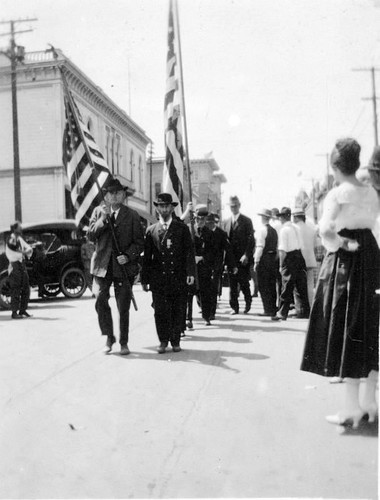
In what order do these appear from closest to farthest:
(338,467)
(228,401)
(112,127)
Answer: (338,467) < (228,401) < (112,127)

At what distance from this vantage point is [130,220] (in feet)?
20.6

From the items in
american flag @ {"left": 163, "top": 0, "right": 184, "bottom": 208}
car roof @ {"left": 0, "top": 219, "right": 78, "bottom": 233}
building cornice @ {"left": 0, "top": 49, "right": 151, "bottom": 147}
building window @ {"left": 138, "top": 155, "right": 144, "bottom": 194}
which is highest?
building cornice @ {"left": 0, "top": 49, "right": 151, "bottom": 147}

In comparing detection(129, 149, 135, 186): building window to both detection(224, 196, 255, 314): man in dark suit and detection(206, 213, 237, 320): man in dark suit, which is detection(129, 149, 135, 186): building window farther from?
detection(206, 213, 237, 320): man in dark suit

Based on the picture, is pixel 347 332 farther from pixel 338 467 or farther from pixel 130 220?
pixel 130 220

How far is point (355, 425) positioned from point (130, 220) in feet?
11.7

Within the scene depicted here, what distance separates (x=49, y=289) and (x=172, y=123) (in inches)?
293

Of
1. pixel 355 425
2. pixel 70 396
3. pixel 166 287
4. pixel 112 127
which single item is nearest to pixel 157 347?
pixel 166 287

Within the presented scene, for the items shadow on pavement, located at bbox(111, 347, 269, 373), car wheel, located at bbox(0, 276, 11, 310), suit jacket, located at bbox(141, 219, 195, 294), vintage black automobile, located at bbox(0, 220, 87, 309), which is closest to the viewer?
shadow on pavement, located at bbox(111, 347, 269, 373)

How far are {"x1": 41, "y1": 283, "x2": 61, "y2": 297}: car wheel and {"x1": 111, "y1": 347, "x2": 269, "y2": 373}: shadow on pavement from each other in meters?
7.68

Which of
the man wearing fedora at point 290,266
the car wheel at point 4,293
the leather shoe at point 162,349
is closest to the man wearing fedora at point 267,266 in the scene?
the man wearing fedora at point 290,266

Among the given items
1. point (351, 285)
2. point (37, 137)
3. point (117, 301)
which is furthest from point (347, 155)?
point (37, 137)

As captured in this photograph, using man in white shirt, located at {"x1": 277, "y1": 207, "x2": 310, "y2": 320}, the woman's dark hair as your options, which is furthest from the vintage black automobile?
the woman's dark hair

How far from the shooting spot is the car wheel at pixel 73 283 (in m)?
13.3

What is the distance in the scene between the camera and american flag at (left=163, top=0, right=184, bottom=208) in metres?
7.30
